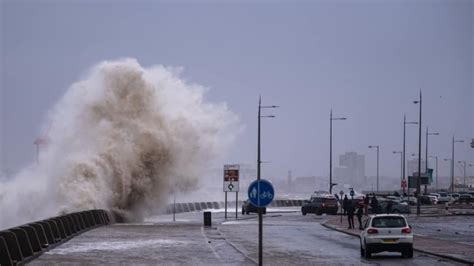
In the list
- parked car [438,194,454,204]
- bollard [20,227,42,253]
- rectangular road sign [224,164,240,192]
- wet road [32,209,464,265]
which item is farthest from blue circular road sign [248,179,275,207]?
parked car [438,194,454,204]

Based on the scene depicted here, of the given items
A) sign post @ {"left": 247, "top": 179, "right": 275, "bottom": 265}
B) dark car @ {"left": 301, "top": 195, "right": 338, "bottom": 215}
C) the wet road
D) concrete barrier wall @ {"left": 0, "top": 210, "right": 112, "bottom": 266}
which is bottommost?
dark car @ {"left": 301, "top": 195, "right": 338, "bottom": 215}

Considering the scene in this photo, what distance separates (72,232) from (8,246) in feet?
48.0

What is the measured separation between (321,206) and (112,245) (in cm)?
4134

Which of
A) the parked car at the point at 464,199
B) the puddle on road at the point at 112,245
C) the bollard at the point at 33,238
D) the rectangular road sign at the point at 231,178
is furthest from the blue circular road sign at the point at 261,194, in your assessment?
the parked car at the point at 464,199

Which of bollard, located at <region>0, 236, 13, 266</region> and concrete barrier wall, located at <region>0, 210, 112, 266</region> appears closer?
bollard, located at <region>0, 236, 13, 266</region>

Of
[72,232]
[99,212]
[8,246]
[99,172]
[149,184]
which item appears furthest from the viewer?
[149,184]

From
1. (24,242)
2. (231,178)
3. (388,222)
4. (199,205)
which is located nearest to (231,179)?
(231,178)

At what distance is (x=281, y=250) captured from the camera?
31188 millimetres

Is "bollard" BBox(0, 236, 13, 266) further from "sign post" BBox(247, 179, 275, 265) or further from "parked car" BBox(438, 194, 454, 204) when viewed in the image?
"parked car" BBox(438, 194, 454, 204)

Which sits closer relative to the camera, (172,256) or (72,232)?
(172,256)

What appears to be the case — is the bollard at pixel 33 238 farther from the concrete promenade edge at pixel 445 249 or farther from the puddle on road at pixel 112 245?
the concrete promenade edge at pixel 445 249

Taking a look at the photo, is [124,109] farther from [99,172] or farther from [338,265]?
[338,265]

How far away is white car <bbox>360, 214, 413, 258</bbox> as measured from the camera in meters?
28.5

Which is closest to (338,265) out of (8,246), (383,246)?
(383,246)
